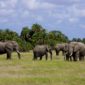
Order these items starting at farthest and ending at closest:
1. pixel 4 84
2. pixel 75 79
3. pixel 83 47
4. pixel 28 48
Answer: pixel 28 48 → pixel 83 47 → pixel 75 79 → pixel 4 84

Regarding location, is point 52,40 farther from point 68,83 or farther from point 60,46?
point 68,83

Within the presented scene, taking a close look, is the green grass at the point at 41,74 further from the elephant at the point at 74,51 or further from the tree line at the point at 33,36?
the tree line at the point at 33,36

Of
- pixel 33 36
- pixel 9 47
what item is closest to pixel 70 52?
pixel 9 47

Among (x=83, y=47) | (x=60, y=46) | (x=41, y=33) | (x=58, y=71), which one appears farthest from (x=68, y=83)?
(x=41, y=33)

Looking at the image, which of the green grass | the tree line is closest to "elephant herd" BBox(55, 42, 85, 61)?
the green grass

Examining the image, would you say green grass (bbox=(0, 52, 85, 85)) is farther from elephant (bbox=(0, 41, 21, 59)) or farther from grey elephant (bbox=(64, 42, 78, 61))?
elephant (bbox=(0, 41, 21, 59))

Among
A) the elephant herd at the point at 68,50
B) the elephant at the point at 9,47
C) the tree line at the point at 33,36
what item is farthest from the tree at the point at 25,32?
the elephant at the point at 9,47

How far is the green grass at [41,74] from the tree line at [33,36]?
47.5 meters

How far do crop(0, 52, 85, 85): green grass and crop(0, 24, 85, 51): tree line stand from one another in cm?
4753

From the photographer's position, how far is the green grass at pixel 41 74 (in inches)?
895

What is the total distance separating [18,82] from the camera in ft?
73.4

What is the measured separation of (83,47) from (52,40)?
41.7 m

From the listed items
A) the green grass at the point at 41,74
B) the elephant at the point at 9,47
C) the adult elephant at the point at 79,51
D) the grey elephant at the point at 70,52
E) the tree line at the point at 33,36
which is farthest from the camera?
the tree line at the point at 33,36

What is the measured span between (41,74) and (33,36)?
191 ft
